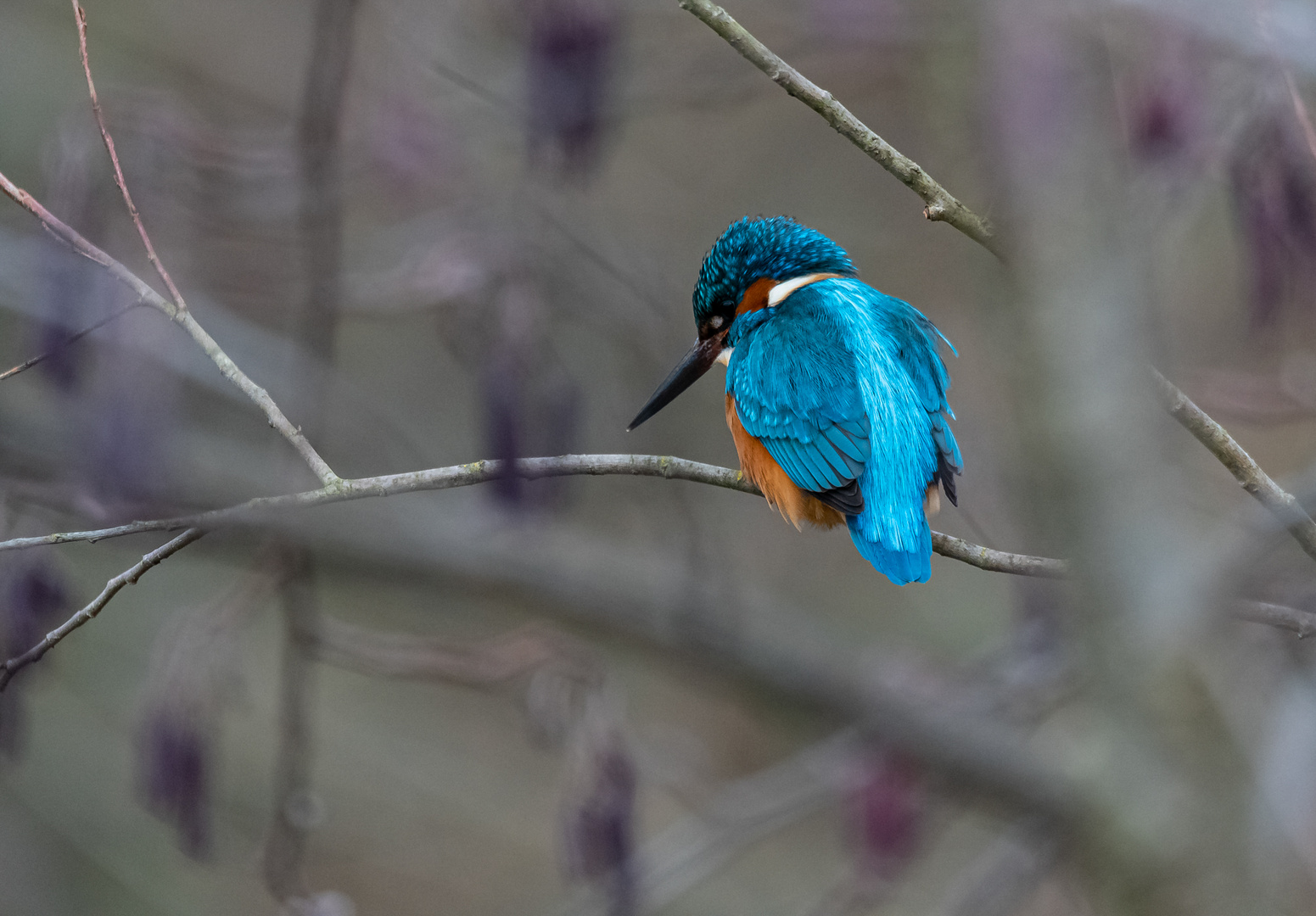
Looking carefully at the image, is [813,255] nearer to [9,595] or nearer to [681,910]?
[9,595]

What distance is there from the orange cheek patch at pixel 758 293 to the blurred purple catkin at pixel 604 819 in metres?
0.92

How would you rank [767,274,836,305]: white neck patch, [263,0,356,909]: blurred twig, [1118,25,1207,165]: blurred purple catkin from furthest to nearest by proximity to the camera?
[767,274,836,305]: white neck patch
[1118,25,1207,165]: blurred purple catkin
[263,0,356,909]: blurred twig

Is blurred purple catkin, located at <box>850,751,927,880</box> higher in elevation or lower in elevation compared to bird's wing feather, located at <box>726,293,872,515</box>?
lower

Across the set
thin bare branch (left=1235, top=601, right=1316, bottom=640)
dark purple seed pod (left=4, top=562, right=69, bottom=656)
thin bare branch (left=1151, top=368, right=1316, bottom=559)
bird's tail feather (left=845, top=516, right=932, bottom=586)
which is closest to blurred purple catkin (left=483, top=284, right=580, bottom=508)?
bird's tail feather (left=845, top=516, right=932, bottom=586)

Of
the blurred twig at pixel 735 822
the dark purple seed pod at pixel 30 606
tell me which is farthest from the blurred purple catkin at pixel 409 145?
the blurred twig at pixel 735 822

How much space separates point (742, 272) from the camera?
7.96 ft

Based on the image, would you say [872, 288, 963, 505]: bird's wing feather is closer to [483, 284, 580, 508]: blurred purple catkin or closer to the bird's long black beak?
the bird's long black beak

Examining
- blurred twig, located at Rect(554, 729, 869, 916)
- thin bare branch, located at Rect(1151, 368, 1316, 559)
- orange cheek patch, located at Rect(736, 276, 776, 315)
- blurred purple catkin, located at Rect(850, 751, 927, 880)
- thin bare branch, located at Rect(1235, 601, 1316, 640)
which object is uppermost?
thin bare branch, located at Rect(1151, 368, 1316, 559)

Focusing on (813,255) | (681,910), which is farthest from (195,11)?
(681,910)

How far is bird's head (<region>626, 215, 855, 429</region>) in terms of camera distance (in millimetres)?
2424

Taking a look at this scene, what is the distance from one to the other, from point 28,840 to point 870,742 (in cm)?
318

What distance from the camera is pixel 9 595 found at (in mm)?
1865

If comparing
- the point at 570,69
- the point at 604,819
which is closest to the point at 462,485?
the point at 604,819

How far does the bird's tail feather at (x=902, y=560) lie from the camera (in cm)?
179
